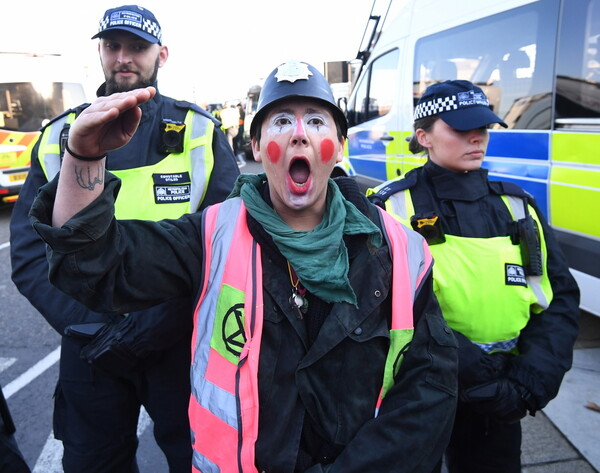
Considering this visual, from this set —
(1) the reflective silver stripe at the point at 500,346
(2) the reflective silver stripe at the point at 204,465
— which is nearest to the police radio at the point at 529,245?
(1) the reflective silver stripe at the point at 500,346

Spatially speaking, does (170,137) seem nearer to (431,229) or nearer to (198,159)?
(198,159)

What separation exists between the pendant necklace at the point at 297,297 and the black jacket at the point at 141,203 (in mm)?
505

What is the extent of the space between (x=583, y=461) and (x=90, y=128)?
2.81m

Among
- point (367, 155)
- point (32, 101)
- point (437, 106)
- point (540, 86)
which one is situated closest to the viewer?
point (437, 106)

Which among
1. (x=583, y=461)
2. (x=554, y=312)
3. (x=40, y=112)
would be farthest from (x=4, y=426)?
(x=40, y=112)

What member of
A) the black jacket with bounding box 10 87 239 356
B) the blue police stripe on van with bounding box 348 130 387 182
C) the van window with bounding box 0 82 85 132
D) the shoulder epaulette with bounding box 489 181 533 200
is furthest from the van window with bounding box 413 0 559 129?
the van window with bounding box 0 82 85 132

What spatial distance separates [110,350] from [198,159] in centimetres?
77

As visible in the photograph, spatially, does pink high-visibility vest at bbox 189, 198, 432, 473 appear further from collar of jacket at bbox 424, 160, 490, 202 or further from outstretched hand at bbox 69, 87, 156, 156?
collar of jacket at bbox 424, 160, 490, 202

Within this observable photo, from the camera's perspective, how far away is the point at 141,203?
1772 millimetres

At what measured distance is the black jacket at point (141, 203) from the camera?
1.62 meters

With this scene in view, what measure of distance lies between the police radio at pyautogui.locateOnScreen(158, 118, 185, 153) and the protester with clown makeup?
2.02ft

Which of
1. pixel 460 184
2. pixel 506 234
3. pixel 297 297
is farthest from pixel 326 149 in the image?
pixel 506 234

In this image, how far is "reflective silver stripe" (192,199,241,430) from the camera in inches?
48.0

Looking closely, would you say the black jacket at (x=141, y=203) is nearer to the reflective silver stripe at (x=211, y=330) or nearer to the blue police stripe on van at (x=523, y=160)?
the reflective silver stripe at (x=211, y=330)
